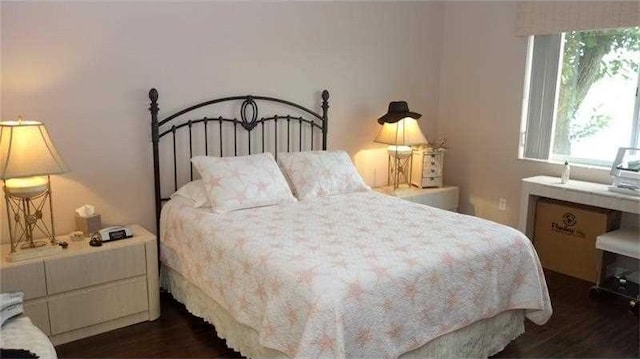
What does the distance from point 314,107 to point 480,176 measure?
1.73 m

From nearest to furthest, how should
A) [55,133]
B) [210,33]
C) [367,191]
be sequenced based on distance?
[55,133]
[210,33]
[367,191]

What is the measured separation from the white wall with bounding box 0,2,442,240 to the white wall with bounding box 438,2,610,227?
2.78 feet

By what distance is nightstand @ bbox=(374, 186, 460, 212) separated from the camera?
162 inches

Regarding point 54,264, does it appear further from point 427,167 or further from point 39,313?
point 427,167

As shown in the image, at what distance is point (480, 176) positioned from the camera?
14.9 feet

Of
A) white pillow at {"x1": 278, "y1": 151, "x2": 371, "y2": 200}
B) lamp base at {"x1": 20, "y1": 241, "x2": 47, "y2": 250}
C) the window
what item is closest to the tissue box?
lamp base at {"x1": 20, "y1": 241, "x2": 47, "y2": 250}

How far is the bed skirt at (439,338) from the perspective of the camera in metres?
2.29

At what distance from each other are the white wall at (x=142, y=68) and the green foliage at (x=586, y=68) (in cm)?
158

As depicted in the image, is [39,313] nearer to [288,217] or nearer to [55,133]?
[55,133]

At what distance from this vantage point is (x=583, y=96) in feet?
12.8

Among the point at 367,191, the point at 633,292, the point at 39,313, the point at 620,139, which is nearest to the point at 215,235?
the point at 39,313

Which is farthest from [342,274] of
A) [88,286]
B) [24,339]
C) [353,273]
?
[88,286]

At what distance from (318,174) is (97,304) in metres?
1.64

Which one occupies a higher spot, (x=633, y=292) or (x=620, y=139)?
(x=620, y=139)
